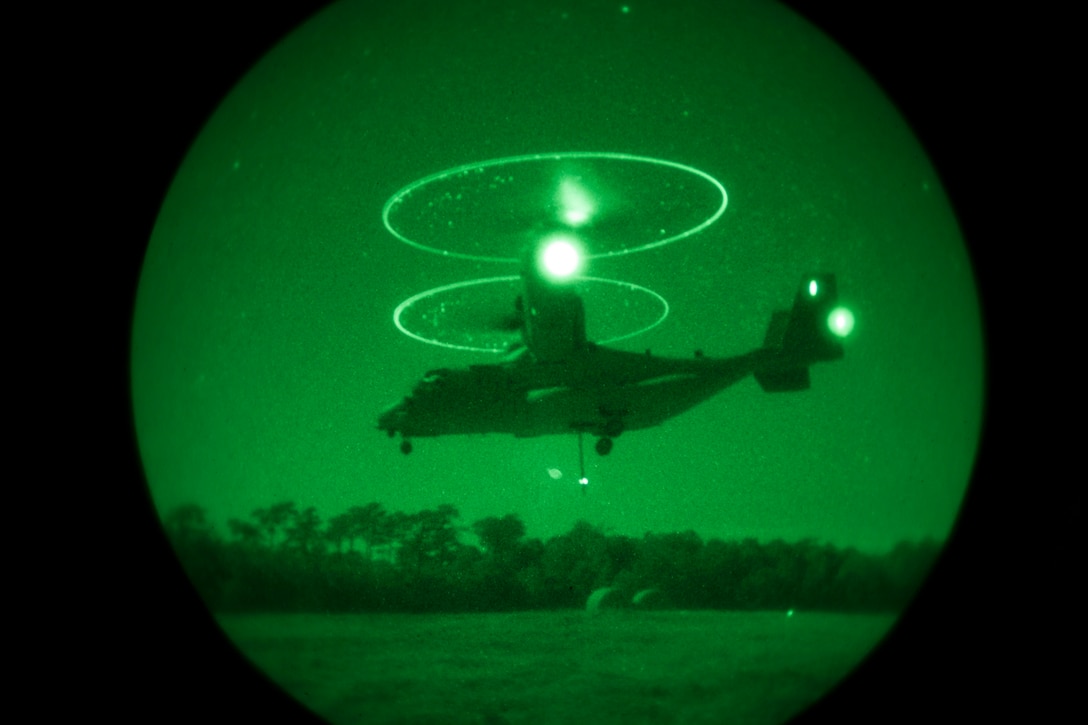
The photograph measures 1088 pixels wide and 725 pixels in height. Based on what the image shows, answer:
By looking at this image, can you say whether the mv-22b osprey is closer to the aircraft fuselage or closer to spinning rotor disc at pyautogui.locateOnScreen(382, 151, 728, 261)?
the aircraft fuselage

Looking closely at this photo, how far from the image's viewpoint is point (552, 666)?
4145mm

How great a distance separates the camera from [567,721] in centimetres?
356

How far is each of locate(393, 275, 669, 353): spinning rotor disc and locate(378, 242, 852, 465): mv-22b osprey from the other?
21cm

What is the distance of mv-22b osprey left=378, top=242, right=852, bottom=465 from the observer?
592cm

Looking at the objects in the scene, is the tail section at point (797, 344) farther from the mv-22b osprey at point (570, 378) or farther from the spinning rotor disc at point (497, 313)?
the spinning rotor disc at point (497, 313)

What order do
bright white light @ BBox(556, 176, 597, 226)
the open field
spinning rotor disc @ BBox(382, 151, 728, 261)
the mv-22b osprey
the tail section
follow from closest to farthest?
1. the open field
2. spinning rotor disc @ BBox(382, 151, 728, 261)
3. bright white light @ BBox(556, 176, 597, 226)
4. the mv-22b osprey
5. the tail section

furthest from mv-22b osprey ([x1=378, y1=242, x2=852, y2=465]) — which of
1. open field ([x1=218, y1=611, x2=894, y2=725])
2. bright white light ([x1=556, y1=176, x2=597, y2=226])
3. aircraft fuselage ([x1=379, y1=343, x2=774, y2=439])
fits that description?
open field ([x1=218, y1=611, x2=894, y2=725])

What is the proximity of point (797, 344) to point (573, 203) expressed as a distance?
8.90ft

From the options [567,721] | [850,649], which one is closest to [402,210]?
[567,721]

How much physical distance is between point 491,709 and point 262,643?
A: 105cm

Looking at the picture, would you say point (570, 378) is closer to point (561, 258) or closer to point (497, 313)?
point (497, 313)

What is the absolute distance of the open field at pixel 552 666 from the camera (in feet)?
11.1

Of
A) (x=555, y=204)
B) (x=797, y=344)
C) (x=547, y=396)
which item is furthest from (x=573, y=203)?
(x=797, y=344)

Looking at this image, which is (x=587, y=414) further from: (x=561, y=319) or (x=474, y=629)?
(x=474, y=629)
